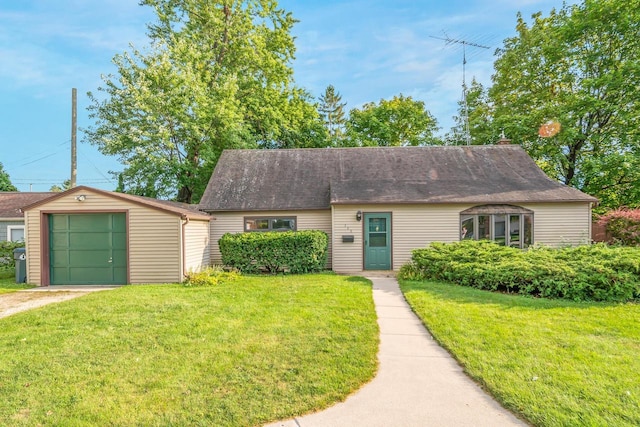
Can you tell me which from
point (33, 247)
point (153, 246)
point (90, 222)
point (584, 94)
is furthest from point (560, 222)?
point (33, 247)


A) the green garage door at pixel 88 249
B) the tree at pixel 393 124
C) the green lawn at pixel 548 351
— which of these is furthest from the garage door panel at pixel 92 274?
the tree at pixel 393 124

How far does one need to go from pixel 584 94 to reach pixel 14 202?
2940cm

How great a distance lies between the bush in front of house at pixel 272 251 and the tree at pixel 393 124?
42.4 ft

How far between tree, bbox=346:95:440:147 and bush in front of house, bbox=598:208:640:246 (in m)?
12.7

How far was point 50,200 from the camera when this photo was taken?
8.70m

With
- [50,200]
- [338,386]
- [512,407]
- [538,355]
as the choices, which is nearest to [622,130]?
[538,355]

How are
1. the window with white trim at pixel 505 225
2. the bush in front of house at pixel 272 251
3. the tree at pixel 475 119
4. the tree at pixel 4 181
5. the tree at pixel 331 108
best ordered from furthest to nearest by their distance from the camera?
the tree at pixel 4 181 → the tree at pixel 331 108 → the tree at pixel 475 119 → the window with white trim at pixel 505 225 → the bush in front of house at pixel 272 251

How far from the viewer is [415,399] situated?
2951 millimetres

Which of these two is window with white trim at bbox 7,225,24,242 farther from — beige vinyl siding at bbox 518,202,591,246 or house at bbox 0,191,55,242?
beige vinyl siding at bbox 518,202,591,246

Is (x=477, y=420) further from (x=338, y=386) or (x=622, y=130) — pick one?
(x=622, y=130)

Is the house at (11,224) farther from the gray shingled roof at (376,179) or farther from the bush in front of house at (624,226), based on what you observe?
the bush in front of house at (624,226)

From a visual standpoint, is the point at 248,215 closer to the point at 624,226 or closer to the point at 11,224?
the point at 11,224

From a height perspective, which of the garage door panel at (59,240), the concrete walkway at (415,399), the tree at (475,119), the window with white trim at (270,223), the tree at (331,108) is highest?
the tree at (331,108)

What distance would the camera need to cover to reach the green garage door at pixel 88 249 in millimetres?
8953
